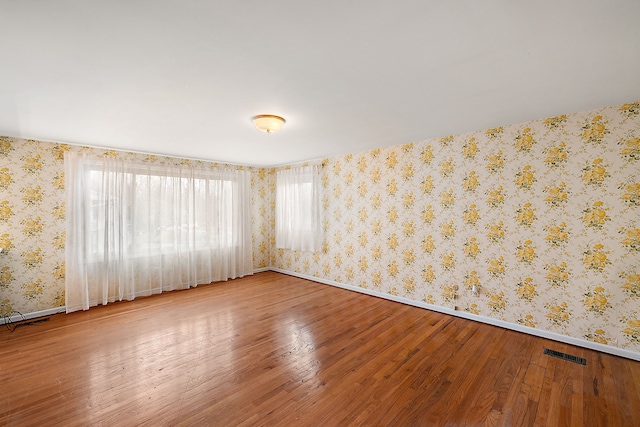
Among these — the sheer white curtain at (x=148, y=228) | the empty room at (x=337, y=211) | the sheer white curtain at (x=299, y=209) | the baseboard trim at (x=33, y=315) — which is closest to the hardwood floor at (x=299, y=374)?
the empty room at (x=337, y=211)

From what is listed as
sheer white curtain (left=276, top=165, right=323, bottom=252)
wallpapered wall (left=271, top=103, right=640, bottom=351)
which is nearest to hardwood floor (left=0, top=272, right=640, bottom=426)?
wallpapered wall (left=271, top=103, right=640, bottom=351)

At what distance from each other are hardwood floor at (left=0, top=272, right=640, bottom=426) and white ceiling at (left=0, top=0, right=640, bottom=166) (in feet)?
7.71

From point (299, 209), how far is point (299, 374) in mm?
3436

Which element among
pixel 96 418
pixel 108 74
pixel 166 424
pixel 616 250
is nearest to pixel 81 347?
pixel 96 418

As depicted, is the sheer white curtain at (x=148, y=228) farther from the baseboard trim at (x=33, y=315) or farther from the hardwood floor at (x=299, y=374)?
the hardwood floor at (x=299, y=374)

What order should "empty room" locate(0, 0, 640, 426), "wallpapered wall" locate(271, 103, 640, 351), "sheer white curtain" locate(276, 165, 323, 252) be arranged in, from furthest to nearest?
1. "sheer white curtain" locate(276, 165, 323, 252)
2. "wallpapered wall" locate(271, 103, 640, 351)
3. "empty room" locate(0, 0, 640, 426)

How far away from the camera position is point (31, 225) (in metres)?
3.47

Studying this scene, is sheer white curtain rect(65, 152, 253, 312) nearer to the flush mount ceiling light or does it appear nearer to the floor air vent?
the flush mount ceiling light

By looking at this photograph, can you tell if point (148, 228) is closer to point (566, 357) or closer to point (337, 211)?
Result: point (337, 211)

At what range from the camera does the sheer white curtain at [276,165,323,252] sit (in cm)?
510

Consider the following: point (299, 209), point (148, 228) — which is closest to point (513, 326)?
point (299, 209)

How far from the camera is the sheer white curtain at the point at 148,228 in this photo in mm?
3732

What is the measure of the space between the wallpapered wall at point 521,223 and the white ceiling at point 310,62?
0.40 metres

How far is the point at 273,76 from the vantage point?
76.6 inches
